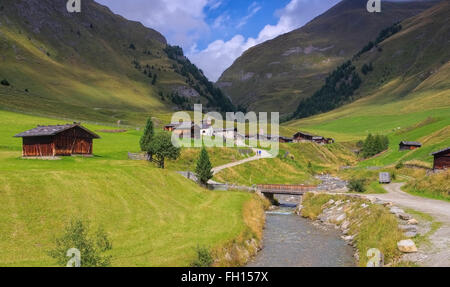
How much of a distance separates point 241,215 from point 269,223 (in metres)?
8.97

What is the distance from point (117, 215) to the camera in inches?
1495

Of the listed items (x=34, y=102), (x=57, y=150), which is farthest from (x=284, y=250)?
(x=34, y=102)

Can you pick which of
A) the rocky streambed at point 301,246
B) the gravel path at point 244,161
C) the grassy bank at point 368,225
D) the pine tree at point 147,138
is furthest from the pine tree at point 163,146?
the grassy bank at point 368,225

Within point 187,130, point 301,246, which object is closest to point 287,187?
point 301,246

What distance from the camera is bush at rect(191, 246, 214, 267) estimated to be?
30.3 meters

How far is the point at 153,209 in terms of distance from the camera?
1698 inches

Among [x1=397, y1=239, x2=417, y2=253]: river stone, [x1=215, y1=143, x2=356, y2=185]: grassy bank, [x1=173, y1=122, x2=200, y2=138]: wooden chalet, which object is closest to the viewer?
[x1=397, y1=239, x2=417, y2=253]: river stone

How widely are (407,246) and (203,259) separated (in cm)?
1533

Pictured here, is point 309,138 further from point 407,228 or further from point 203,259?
point 203,259

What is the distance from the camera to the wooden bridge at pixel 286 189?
73.8 metres

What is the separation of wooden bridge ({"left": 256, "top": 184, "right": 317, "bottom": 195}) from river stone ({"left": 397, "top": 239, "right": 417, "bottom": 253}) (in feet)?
143

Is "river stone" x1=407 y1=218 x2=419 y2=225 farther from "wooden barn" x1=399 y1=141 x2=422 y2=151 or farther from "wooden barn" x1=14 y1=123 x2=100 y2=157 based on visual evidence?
"wooden barn" x1=399 y1=141 x2=422 y2=151

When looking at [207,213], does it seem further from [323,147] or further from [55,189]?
[323,147]

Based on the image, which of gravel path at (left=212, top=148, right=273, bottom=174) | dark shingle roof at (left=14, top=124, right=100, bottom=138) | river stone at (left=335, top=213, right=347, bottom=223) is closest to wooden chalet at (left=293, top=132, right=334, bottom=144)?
gravel path at (left=212, top=148, right=273, bottom=174)
